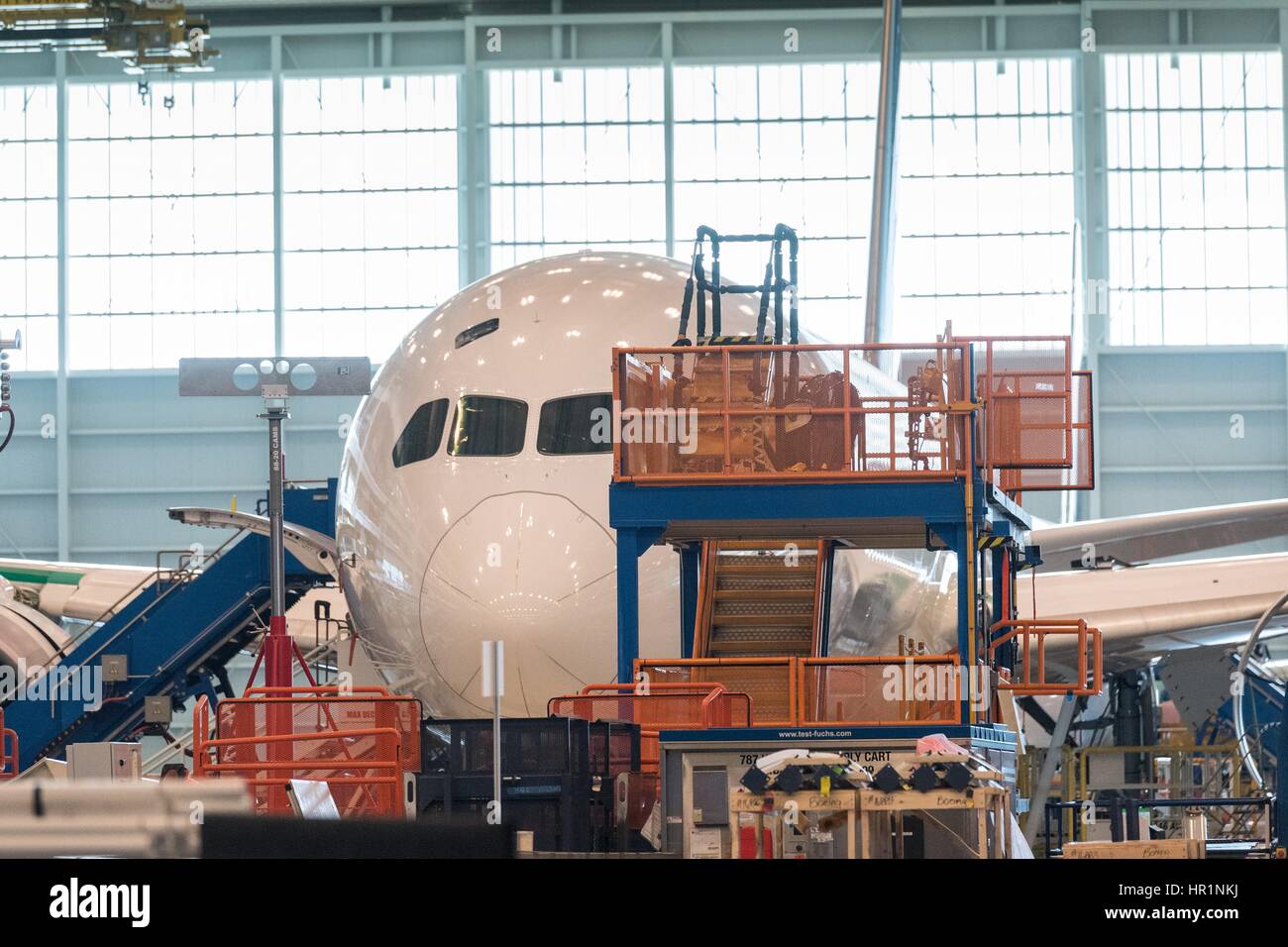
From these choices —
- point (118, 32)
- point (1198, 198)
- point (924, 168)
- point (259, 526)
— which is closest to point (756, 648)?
point (259, 526)

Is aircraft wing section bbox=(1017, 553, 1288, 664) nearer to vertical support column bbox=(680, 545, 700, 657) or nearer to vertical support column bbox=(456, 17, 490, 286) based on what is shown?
vertical support column bbox=(680, 545, 700, 657)

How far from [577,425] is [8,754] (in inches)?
420

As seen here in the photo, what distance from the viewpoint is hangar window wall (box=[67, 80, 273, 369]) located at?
42.2 m

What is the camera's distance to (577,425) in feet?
39.4

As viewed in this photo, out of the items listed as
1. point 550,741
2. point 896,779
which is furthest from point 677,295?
point 896,779

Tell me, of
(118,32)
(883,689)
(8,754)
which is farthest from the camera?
(118,32)

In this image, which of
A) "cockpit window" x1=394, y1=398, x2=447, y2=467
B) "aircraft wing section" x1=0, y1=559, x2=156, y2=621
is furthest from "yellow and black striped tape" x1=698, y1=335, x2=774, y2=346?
"aircraft wing section" x1=0, y1=559, x2=156, y2=621

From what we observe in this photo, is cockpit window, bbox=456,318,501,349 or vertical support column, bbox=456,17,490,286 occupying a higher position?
vertical support column, bbox=456,17,490,286

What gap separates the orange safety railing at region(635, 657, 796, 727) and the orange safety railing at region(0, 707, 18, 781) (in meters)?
6.06

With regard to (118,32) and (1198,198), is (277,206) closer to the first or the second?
(118,32)

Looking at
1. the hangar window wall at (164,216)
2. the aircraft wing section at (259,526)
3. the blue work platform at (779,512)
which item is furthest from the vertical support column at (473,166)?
the blue work platform at (779,512)

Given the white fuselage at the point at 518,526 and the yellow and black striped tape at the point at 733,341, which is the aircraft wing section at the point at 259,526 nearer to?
the white fuselage at the point at 518,526
